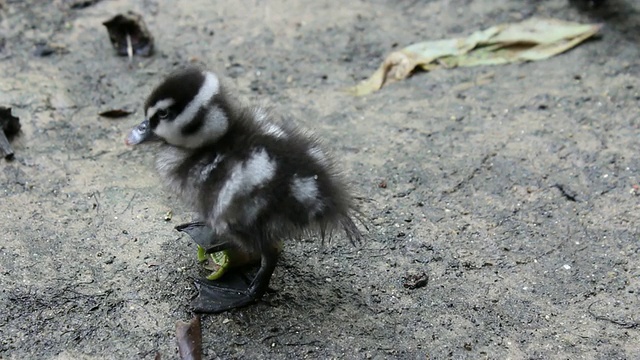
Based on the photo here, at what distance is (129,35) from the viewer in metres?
4.58

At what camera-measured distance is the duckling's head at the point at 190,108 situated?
8.57ft

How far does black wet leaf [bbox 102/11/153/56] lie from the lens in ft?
14.9

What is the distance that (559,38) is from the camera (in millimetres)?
4621

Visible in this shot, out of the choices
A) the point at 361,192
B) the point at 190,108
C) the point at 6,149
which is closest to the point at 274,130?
the point at 190,108

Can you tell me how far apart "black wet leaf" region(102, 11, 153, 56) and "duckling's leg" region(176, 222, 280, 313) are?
1970mm

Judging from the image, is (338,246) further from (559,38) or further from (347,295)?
(559,38)

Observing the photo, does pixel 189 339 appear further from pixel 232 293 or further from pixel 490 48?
pixel 490 48

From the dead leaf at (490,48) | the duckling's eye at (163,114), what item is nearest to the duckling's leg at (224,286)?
the duckling's eye at (163,114)

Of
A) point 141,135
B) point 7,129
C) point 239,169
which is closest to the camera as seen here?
point 239,169

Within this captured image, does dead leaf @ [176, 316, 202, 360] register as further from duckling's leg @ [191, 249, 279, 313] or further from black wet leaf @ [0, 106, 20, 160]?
black wet leaf @ [0, 106, 20, 160]

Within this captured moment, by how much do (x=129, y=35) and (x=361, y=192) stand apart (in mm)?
1971

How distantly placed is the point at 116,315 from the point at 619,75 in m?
3.07

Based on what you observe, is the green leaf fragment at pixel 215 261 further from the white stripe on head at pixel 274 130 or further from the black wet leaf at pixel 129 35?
the black wet leaf at pixel 129 35

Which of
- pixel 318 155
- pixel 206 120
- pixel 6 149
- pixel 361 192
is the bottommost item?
pixel 361 192
